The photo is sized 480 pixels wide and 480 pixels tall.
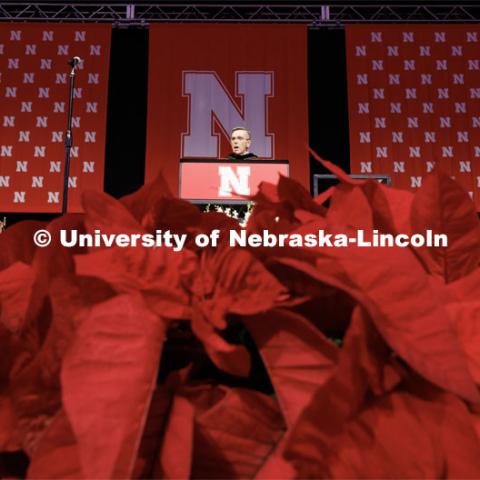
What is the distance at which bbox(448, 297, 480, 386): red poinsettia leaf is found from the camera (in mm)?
147

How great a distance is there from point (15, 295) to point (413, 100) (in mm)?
4742

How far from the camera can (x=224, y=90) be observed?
4.48 meters

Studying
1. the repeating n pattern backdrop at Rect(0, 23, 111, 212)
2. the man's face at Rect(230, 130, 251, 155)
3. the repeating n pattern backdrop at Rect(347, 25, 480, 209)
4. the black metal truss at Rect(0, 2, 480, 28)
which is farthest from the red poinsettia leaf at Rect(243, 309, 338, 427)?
the black metal truss at Rect(0, 2, 480, 28)

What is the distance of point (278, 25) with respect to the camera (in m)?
4.55

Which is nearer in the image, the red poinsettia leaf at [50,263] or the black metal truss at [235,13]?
the red poinsettia leaf at [50,263]

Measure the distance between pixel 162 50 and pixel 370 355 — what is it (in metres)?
4.74

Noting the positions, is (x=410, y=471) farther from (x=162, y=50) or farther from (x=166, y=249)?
(x=162, y=50)

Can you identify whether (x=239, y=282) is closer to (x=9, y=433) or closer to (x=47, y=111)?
(x=9, y=433)

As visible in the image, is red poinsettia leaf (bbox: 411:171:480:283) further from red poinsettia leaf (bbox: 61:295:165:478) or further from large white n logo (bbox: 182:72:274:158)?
large white n logo (bbox: 182:72:274:158)

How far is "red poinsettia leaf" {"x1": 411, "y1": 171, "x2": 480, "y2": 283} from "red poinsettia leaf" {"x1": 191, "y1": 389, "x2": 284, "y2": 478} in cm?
8

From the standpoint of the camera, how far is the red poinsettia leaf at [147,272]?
0.13 meters

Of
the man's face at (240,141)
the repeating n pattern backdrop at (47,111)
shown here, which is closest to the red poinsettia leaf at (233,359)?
the man's face at (240,141)

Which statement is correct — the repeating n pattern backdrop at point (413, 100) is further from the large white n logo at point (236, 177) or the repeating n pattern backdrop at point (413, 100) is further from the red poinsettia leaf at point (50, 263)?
the red poinsettia leaf at point (50, 263)

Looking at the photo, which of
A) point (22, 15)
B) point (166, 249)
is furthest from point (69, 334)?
point (22, 15)
